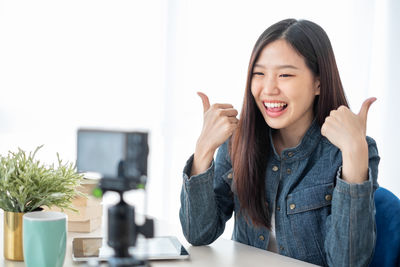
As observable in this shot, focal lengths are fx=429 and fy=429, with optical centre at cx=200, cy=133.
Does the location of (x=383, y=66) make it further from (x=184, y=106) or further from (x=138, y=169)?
(x=138, y=169)

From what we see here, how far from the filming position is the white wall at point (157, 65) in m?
2.48

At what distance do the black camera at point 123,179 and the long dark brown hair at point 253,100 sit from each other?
3.02 feet

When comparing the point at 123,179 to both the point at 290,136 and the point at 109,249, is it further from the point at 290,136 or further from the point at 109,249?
the point at 290,136

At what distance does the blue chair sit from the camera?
1.21m

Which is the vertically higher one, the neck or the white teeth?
the white teeth

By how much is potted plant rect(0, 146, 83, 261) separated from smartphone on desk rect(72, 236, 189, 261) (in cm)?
15

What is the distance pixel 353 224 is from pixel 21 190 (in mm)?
850

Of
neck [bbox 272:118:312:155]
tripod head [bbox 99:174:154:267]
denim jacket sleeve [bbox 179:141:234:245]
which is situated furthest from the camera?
neck [bbox 272:118:312:155]

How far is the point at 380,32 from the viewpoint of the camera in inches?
96.5

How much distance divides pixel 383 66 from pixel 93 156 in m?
2.26

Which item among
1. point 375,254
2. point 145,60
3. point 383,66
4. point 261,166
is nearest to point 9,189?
point 261,166

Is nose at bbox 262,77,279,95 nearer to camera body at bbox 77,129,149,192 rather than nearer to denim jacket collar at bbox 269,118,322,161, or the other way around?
denim jacket collar at bbox 269,118,322,161

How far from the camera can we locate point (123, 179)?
0.52m

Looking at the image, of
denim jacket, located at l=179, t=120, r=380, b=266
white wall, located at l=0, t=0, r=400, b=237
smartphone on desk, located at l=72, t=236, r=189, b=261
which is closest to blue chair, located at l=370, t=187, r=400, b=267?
denim jacket, located at l=179, t=120, r=380, b=266
